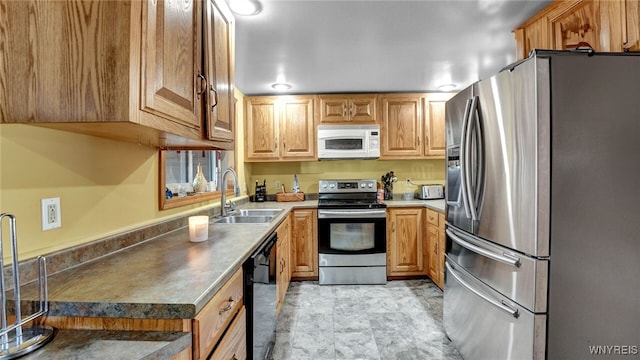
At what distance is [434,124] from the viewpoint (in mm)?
3674

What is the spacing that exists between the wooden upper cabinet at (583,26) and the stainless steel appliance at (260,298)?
1.90 metres

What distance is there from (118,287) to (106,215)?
1.88ft

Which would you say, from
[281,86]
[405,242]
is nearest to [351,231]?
[405,242]

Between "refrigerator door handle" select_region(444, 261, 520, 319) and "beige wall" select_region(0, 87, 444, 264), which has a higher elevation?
"beige wall" select_region(0, 87, 444, 264)

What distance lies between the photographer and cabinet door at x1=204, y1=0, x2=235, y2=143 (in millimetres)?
1393

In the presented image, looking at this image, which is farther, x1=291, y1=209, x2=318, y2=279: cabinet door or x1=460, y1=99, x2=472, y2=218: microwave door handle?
x1=291, y1=209, x2=318, y2=279: cabinet door

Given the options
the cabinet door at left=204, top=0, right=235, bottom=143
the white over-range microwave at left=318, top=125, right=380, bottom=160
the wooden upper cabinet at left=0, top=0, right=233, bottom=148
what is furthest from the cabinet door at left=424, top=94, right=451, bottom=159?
the wooden upper cabinet at left=0, top=0, right=233, bottom=148

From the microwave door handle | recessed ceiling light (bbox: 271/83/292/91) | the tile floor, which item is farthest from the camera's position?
recessed ceiling light (bbox: 271/83/292/91)

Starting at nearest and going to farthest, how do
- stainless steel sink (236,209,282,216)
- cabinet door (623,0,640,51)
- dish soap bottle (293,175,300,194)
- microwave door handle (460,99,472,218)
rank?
cabinet door (623,0,640,51) → microwave door handle (460,99,472,218) → stainless steel sink (236,209,282,216) → dish soap bottle (293,175,300,194)

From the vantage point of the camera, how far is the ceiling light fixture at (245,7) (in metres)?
1.70

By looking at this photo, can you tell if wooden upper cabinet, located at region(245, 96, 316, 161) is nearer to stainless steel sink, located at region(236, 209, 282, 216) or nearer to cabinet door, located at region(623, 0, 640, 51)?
stainless steel sink, located at region(236, 209, 282, 216)

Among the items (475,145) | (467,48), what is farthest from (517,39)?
(475,145)

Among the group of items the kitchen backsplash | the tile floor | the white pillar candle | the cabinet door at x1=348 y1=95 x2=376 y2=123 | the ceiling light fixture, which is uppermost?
the ceiling light fixture

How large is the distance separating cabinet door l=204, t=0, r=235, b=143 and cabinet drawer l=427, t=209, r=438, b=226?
2.26 meters
